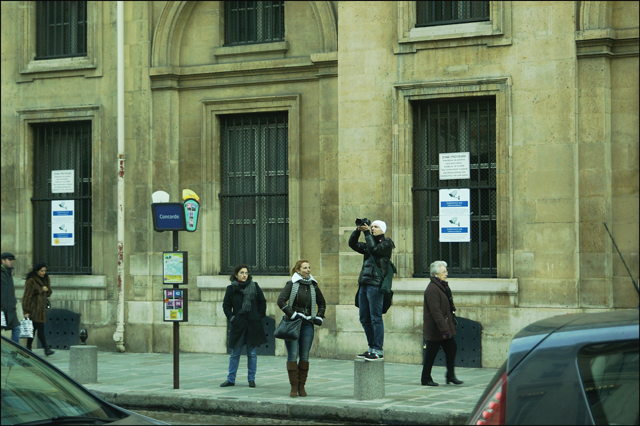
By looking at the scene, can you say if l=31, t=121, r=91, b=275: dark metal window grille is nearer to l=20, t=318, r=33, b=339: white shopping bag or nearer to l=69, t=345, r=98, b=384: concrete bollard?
l=20, t=318, r=33, b=339: white shopping bag

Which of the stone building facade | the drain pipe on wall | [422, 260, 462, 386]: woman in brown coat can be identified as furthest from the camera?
the drain pipe on wall

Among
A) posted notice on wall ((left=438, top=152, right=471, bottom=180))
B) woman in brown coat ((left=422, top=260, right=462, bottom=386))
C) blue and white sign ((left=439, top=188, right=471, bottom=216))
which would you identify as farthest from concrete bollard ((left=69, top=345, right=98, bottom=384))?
posted notice on wall ((left=438, top=152, right=471, bottom=180))

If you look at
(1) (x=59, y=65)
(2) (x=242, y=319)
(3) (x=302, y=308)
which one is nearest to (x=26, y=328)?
(1) (x=59, y=65)

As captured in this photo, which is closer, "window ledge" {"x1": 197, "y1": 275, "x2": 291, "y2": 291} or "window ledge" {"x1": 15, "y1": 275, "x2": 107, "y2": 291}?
"window ledge" {"x1": 197, "y1": 275, "x2": 291, "y2": 291}

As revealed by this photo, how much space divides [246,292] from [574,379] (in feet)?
28.6

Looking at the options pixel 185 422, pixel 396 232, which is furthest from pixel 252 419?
pixel 396 232

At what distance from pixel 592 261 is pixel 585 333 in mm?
10059

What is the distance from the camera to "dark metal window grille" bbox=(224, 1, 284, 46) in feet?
51.3

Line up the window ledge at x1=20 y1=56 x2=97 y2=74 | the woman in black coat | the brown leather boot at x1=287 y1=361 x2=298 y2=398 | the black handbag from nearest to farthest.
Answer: the brown leather boot at x1=287 y1=361 x2=298 y2=398 < the black handbag < the woman in black coat < the window ledge at x1=20 y1=56 x2=97 y2=74

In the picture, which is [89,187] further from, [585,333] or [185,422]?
[585,333]

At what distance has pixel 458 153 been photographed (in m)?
13.8

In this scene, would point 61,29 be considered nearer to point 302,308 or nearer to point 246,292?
point 246,292

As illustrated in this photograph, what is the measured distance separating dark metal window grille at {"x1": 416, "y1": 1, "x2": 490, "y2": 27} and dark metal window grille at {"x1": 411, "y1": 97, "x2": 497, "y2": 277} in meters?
1.26

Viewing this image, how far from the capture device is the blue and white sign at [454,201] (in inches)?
538
